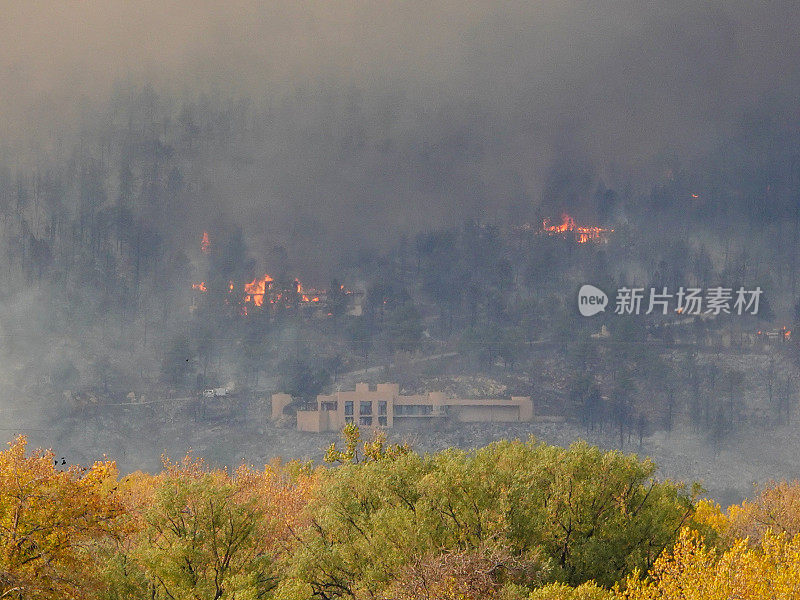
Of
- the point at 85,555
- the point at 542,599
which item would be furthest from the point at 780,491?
the point at 85,555

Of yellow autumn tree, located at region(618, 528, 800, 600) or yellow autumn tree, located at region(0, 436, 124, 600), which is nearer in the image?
yellow autumn tree, located at region(618, 528, 800, 600)

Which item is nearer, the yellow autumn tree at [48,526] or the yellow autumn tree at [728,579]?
the yellow autumn tree at [728,579]

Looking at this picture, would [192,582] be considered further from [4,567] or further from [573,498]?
[573,498]

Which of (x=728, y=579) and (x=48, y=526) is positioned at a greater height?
(x=728, y=579)

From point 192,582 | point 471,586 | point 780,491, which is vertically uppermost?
point 471,586

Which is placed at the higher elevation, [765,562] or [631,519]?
[765,562]

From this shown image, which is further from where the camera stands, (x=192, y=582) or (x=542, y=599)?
(x=192, y=582)

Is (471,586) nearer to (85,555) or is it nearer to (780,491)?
(85,555)

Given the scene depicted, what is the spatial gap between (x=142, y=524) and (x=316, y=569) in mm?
10756

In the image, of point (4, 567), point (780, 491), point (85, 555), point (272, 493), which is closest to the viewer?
point (4, 567)

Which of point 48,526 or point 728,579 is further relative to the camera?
point 48,526

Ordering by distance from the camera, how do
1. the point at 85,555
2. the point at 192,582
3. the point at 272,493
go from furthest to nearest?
the point at 272,493 < the point at 192,582 < the point at 85,555

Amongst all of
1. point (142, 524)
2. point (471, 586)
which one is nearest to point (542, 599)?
point (471, 586)

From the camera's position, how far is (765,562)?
1193 inches
